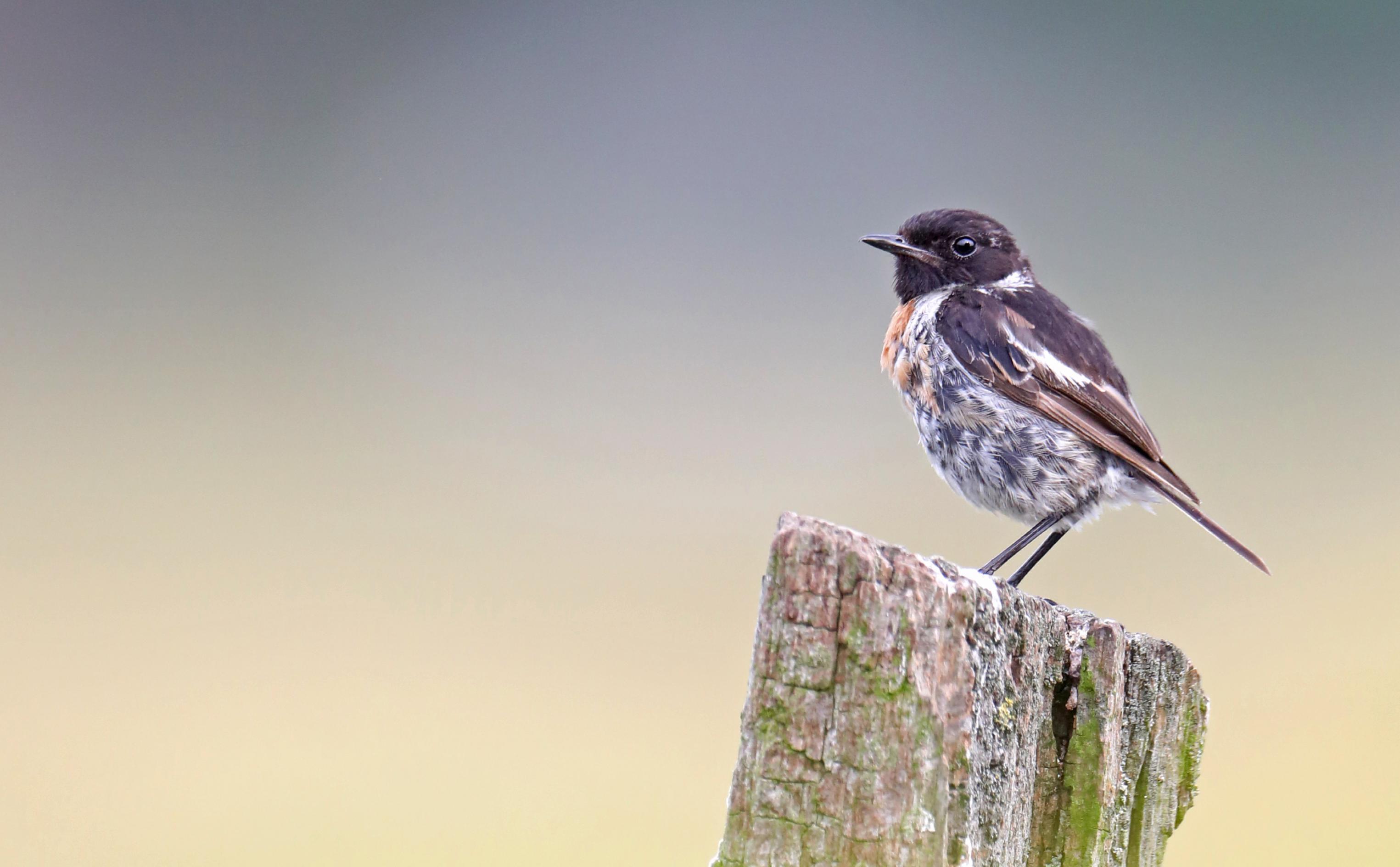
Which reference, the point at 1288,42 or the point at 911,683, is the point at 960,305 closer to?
the point at 911,683

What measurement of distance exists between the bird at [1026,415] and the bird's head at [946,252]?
0.40 metres

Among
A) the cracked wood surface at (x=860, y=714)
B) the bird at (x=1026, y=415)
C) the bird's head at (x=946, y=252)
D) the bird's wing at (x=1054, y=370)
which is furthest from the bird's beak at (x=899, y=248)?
the cracked wood surface at (x=860, y=714)

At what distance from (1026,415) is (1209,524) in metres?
0.73

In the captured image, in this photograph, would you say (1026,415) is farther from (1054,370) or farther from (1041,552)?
(1041,552)

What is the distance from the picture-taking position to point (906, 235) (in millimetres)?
5457

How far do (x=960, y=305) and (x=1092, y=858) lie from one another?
8.95ft

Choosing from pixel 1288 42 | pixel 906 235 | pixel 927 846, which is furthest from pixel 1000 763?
pixel 1288 42

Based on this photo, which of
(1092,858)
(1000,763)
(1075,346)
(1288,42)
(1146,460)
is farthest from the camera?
(1288,42)

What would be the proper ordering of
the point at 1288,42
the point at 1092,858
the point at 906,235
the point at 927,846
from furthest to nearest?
the point at 1288,42
the point at 906,235
the point at 1092,858
the point at 927,846

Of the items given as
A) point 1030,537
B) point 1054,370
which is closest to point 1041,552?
point 1030,537

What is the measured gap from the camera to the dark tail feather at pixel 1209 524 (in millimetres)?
3885

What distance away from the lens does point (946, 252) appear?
5.42 metres

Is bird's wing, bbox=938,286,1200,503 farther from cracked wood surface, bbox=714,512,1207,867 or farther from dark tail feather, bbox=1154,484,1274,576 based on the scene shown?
cracked wood surface, bbox=714,512,1207,867

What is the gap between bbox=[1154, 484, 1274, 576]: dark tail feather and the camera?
12.7ft
